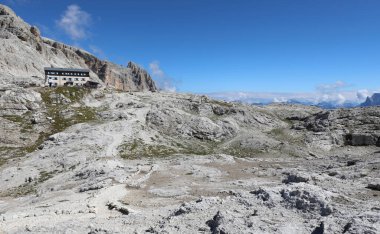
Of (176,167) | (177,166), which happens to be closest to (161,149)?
(177,166)

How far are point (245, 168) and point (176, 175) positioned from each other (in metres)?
17.9

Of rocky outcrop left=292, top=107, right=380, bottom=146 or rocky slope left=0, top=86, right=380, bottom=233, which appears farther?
rocky outcrop left=292, top=107, right=380, bottom=146

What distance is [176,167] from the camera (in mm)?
77188

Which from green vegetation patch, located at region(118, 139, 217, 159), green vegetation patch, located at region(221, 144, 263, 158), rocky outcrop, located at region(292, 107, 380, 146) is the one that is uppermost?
rocky outcrop, located at region(292, 107, 380, 146)

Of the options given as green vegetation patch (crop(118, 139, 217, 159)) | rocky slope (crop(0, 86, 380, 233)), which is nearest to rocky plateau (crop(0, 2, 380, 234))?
rocky slope (crop(0, 86, 380, 233))

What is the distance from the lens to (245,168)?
78812 mm

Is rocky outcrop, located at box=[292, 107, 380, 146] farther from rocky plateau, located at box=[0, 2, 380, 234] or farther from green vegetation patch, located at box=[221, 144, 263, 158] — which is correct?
green vegetation patch, located at box=[221, 144, 263, 158]

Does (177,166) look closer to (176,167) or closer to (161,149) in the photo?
(176,167)

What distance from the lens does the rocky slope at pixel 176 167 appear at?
29.8m

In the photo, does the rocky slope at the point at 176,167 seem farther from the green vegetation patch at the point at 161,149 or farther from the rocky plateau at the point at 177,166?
the green vegetation patch at the point at 161,149

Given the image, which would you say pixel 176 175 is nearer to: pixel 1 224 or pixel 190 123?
pixel 1 224

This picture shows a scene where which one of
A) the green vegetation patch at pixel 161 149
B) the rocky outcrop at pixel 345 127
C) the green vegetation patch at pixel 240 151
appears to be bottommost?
the green vegetation patch at pixel 240 151

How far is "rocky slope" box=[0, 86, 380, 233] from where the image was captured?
2980cm

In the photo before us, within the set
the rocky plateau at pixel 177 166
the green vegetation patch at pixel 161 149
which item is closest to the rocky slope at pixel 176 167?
the rocky plateau at pixel 177 166
